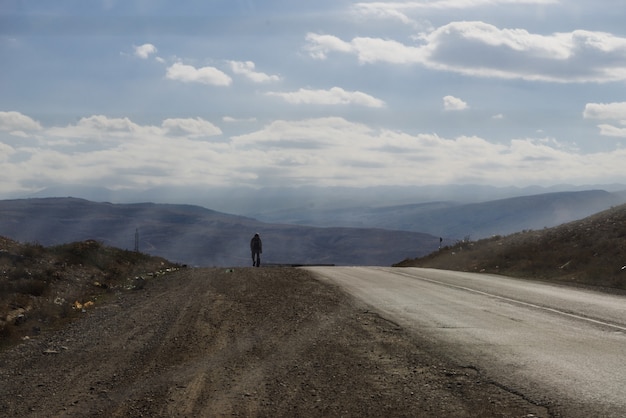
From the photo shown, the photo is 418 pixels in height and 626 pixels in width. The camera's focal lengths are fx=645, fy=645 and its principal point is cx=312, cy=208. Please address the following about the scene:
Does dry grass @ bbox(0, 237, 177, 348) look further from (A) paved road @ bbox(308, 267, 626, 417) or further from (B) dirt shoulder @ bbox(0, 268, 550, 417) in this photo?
(A) paved road @ bbox(308, 267, 626, 417)

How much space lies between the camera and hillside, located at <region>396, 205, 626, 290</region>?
25484 mm

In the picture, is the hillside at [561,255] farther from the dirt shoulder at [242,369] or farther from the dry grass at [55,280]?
the dry grass at [55,280]

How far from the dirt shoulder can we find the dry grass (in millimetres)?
1126

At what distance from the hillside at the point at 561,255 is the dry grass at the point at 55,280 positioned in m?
16.2

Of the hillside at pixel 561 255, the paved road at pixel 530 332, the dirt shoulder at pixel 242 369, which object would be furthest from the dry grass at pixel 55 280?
the hillside at pixel 561 255

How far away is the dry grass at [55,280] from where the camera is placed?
47.1 ft

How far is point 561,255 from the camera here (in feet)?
98.3

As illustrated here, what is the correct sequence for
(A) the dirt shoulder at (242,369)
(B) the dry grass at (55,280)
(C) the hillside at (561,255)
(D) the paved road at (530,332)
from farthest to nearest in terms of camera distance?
(C) the hillside at (561,255)
(B) the dry grass at (55,280)
(D) the paved road at (530,332)
(A) the dirt shoulder at (242,369)

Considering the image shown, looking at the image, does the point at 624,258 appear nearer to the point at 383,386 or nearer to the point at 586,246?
the point at 586,246

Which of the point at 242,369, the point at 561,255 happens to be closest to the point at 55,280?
the point at 242,369

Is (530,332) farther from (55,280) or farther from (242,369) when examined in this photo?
(55,280)

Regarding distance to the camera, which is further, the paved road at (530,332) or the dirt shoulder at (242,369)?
the paved road at (530,332)

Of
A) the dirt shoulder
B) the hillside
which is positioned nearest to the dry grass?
the dirt shoulder

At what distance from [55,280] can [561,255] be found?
2191 centimetres
